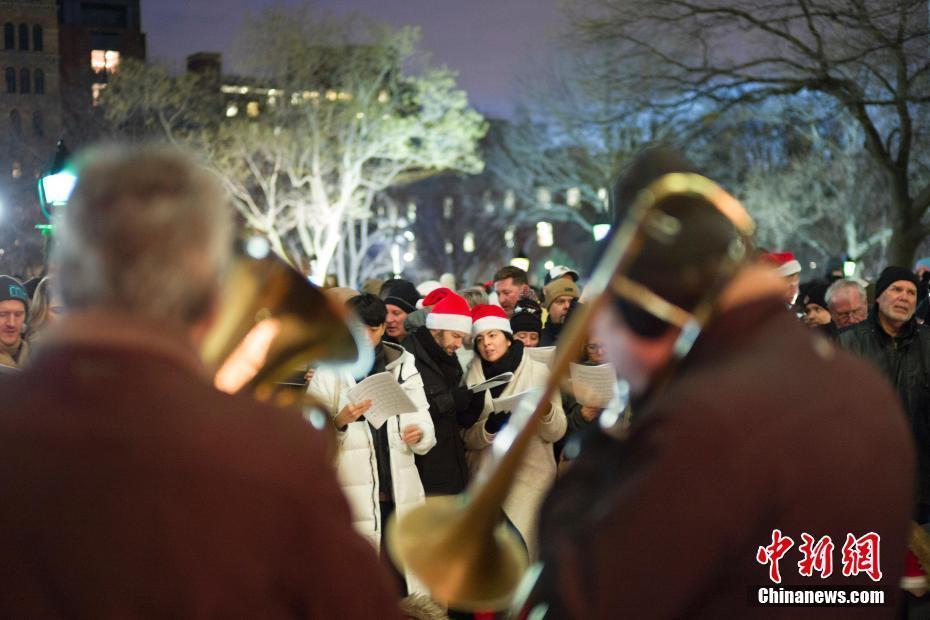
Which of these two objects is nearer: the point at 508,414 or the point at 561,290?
the point at 508,414

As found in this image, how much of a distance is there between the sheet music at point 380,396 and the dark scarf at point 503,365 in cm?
142

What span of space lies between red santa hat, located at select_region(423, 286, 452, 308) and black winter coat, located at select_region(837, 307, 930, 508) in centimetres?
280

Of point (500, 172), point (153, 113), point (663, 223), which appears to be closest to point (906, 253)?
point (663, 223)

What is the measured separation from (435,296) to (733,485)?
22.7 feet

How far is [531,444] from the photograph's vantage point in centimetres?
768

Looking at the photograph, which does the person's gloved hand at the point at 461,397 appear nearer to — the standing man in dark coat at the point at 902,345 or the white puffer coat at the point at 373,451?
the white puffer coat at the point at 373,451

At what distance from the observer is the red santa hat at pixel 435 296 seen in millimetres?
8730

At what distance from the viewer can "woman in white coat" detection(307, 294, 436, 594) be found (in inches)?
284

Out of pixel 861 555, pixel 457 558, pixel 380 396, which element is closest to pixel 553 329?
pixel 380 396

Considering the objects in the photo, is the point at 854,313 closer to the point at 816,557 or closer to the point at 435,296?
the point at 435,296

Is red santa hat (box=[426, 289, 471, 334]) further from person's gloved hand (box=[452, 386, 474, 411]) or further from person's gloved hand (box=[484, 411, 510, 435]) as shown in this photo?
person's gloved hand (box=[484, 411, 510, 435])

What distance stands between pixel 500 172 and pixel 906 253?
132ft

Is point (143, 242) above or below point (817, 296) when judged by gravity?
above

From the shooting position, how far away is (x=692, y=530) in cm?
214
